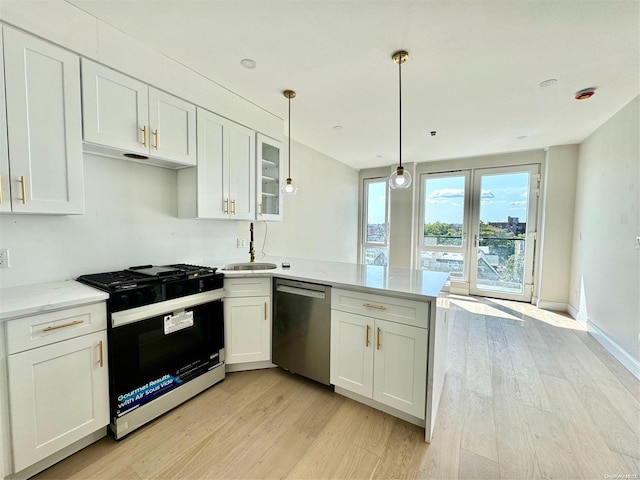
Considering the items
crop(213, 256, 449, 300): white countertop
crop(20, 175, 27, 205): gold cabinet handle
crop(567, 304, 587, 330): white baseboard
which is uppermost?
crop(20, 175, 27, 205): gold cabinet handle

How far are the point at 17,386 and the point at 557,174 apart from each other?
6.10 meters

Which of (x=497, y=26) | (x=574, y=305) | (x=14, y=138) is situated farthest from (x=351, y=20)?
(x=574, y=305)

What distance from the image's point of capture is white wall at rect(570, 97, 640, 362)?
98.9 inches

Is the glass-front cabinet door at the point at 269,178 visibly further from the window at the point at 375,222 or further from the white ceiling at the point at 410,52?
the window at the point at 375,222

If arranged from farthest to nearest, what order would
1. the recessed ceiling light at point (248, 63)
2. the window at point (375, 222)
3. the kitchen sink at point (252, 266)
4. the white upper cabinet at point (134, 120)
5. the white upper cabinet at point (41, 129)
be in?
the window at point (375, 222) < the kitchen sink at point (252, 266) < the recessed ceiling light at point (248, 63) < the white upper cabinet at point (134, 120) < the white upper cabinet at point (41, 129)

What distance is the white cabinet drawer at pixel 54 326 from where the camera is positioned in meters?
1.26

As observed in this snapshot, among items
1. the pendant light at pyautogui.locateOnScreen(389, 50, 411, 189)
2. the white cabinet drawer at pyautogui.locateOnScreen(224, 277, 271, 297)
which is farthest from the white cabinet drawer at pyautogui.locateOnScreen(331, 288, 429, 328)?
the pendant light at pyautogui.locateOnScreen(389, 50, 411, 189)

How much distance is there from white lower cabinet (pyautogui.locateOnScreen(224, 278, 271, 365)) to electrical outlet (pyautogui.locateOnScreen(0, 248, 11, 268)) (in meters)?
1.28

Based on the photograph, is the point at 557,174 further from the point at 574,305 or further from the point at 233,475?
the point at 233,475

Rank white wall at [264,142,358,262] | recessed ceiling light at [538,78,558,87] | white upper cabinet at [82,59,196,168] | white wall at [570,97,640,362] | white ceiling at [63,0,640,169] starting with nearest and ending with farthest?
white ceiling at [63,0,640,169] → white upper cabinet at [82,59,196,168] → recessed ceiling light at [538,78,558,87] → white wall at [570,97,640,362] → white wall at [264,142,358,262]

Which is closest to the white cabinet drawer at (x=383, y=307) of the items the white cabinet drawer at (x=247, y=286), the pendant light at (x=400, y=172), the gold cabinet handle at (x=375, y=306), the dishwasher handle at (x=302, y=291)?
the gold cabinet handle at (x=375, y=306)

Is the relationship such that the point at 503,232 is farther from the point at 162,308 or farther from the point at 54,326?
the point at 54,326

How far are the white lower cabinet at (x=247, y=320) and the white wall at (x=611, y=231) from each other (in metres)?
3.32

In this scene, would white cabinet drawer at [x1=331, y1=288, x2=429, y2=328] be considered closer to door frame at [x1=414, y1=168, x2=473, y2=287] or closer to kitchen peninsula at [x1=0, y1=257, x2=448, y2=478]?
kitchen peninsula at [x1=0, y1=257, x2=448, y2=478]
